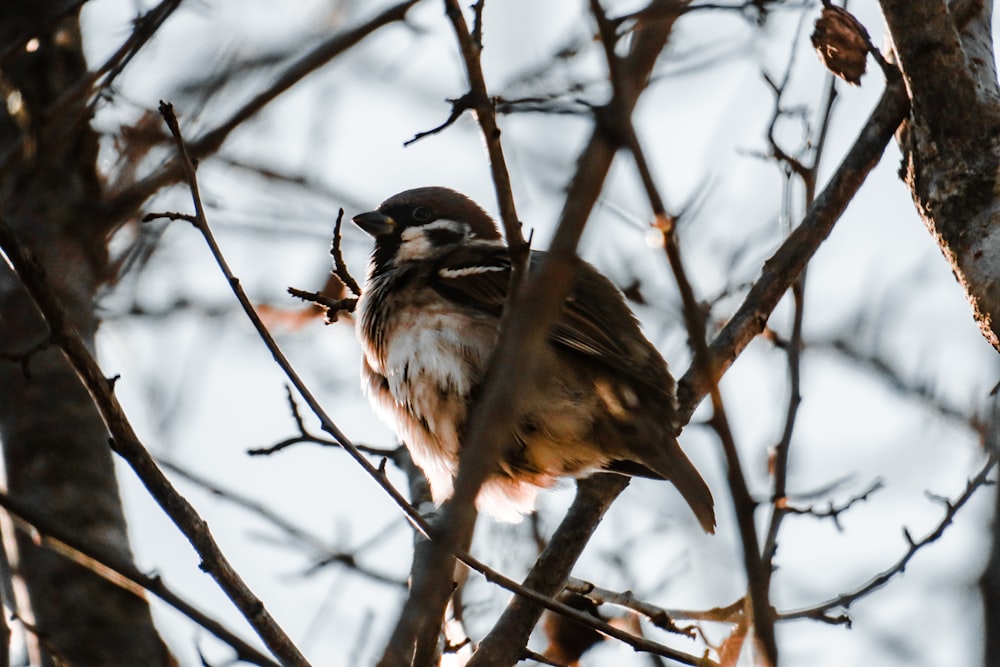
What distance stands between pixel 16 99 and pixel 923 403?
4.61 meters

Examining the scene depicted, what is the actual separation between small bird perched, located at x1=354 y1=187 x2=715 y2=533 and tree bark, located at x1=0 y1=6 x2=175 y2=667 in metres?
1.26

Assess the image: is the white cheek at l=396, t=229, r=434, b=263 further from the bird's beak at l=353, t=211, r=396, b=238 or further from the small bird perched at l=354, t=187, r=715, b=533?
the small bird perched at l=354, t=187, r=715, b=533

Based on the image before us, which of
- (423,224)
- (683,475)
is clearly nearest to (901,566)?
(683,475)

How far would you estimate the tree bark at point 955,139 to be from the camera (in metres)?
3.43

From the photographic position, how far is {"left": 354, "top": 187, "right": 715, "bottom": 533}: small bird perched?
4.56 meters

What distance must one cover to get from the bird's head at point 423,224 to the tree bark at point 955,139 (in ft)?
8.37

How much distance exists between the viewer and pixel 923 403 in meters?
6.20

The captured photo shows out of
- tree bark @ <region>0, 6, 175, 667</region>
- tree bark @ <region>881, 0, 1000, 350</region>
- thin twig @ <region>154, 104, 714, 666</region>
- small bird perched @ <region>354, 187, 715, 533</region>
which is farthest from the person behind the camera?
tree bark @ <region>0, 6, 175, 667</region>

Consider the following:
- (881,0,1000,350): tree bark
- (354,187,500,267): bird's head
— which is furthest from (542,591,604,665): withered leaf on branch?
(354,187,500,267): bird's head

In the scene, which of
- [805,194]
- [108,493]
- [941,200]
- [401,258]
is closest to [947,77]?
[941,200]

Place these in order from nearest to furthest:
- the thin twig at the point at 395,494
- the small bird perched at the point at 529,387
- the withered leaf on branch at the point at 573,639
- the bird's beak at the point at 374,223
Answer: the thin twig at the point at 395,494 < the withered leaf on branch at the point at 573,639 < the small bird perched at the point at 529,387 < the bird's beak at the point at 374,223

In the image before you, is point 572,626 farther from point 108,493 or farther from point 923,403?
point 923,403

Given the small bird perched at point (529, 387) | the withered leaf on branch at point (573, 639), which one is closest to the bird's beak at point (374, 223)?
the small bird perched at point (529, 387)

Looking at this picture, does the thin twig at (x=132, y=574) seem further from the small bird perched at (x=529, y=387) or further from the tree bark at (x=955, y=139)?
the tree bark at (x=955, y=139)
